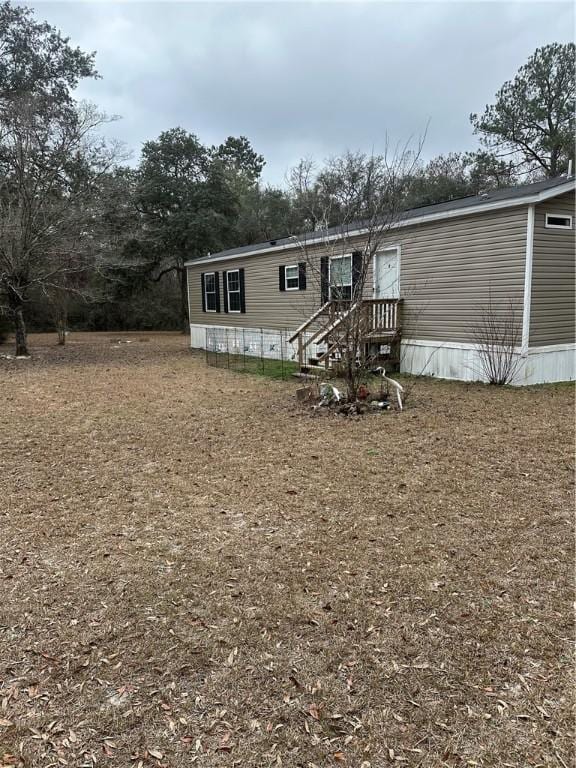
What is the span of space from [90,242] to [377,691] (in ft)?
47.6

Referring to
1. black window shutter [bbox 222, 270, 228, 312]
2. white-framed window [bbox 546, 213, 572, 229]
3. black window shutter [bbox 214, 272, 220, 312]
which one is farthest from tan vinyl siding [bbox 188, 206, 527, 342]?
black window shutter [bbox 214, 272, 220, 312]

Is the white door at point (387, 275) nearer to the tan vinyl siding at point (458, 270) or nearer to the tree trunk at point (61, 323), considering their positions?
the tan vinyl siding at point (458, 270)

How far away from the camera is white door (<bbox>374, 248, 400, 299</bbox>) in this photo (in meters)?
10.1

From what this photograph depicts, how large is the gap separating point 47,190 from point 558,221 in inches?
473

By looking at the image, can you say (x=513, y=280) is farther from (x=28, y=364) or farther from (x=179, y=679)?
(x=28, y=364)

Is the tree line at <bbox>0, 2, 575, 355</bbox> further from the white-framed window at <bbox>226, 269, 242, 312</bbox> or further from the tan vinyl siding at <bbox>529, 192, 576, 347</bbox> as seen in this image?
the white-framed window at <bbox>226, 269, 242, 312</bbox>

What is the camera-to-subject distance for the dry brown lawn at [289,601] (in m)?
1.81

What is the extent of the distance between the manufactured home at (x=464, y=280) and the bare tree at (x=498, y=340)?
2.0 inches

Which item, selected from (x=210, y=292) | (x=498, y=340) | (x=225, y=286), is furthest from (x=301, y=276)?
(x=498, y=340)

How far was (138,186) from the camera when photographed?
18.0m

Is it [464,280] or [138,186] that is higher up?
[138,186]

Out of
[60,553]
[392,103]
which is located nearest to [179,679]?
[60,553]

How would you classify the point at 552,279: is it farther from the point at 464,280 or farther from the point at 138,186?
the point at 138,186

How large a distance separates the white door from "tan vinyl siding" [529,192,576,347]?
108 inches
